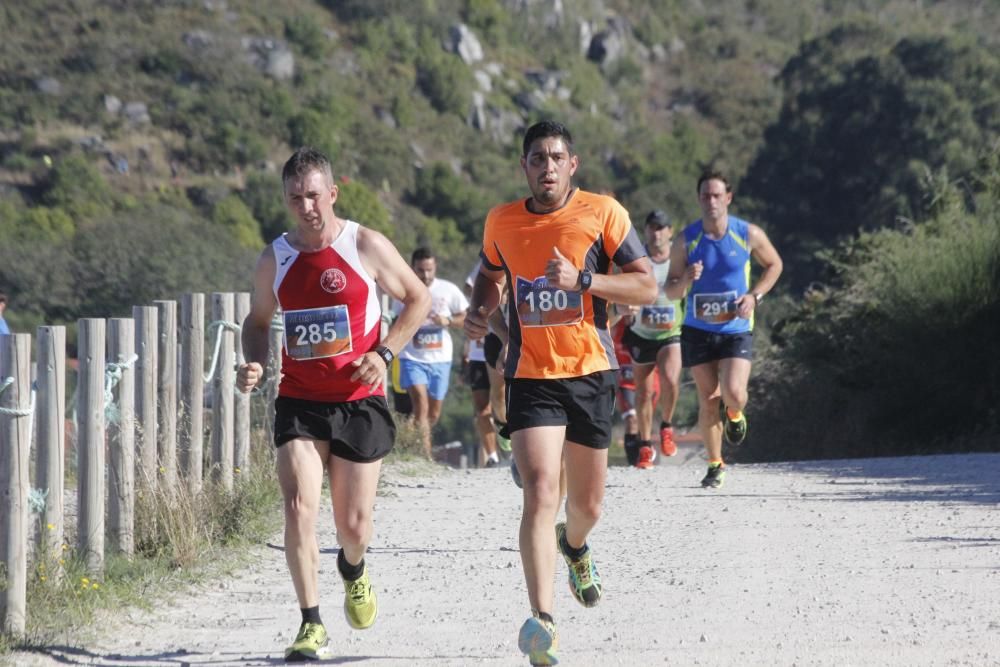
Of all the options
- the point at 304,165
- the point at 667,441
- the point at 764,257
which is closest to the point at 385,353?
the point at 304,165

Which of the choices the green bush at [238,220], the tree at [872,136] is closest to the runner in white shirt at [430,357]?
the tree at [872,136]

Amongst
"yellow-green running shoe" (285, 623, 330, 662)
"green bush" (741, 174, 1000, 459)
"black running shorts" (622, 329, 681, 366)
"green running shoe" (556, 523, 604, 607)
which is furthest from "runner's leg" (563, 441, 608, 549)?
"green bush" (741, 174, 1000, 459)

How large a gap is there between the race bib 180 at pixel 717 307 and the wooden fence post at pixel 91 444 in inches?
182

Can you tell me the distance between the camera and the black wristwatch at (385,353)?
7.12m

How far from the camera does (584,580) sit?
747 centimetres

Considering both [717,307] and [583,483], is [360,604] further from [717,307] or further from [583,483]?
[717,307]

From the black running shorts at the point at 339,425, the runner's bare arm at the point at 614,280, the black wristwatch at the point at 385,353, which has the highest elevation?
the runner's bare arm at the point at 614,280

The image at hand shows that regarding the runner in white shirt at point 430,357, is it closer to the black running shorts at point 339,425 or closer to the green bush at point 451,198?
the black running shorts at point 339,425

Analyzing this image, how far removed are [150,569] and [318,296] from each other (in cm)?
237

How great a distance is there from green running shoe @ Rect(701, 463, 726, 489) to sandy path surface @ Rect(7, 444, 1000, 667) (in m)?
0.25

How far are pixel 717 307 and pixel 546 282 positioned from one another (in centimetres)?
472

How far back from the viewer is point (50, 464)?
7766mm

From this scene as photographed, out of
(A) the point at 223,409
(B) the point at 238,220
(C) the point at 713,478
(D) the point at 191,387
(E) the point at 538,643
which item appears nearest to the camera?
(E) the point at 538,643

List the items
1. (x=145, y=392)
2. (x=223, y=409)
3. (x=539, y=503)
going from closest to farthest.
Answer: (x=539, y=503) < (x=145, y=392) < (x=223, y=409)
